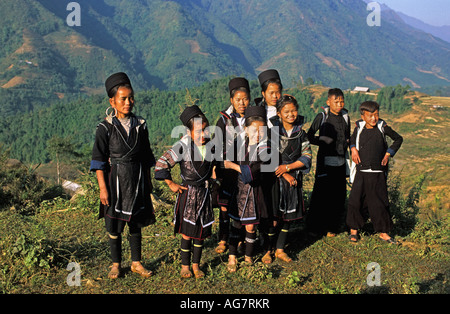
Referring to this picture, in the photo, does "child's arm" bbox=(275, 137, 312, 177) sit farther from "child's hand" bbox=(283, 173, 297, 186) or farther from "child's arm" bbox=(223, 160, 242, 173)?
"child's arm" bbox=(223, 160, 242, 173)

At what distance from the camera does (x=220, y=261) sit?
15.4 feet

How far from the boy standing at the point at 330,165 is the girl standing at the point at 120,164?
231 centimetres

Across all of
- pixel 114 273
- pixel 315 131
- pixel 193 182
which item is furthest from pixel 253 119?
pixel 114 273

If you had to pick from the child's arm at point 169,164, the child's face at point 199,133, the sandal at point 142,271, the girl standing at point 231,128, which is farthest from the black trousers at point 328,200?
the sandal at point 142,271

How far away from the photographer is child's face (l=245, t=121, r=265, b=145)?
4.15 metres

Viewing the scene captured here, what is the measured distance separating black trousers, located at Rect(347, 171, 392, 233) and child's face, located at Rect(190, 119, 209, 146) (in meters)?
2.42

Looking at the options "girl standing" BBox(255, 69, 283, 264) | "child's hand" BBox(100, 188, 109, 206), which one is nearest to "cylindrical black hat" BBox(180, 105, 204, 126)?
"girl standing" BBox(255, 69, 283, 264)

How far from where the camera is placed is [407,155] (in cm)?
4503

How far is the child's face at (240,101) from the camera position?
457 centimetres

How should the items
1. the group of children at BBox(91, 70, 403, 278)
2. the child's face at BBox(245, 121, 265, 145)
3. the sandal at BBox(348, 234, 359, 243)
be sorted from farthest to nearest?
1. the sandal at BBox(348, 234, 359, 243)
2. the child's face at BBox(245, 121, 265, 145)
3. the group of children at BBox(91, 70, 403, 278)

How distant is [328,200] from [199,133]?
91.3 inches

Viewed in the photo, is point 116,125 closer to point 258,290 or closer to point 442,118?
point 258,290

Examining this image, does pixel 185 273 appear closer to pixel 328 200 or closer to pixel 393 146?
pixel 328 200

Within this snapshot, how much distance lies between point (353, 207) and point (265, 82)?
209 centimetres
